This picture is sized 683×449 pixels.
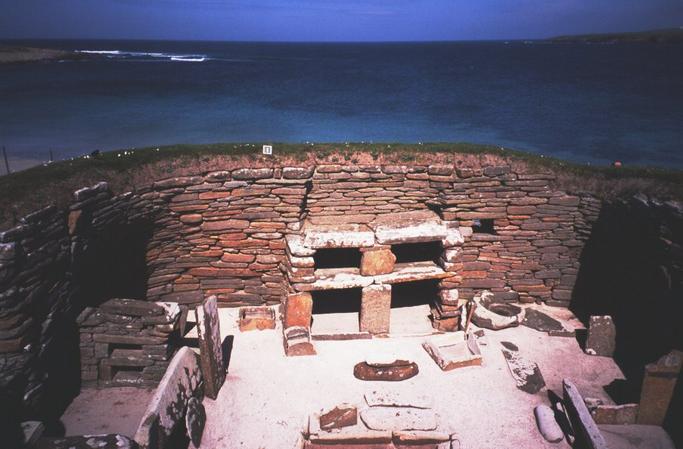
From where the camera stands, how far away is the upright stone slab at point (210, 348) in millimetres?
5520

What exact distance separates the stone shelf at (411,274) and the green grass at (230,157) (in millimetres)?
1970

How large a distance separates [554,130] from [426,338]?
26.1 m

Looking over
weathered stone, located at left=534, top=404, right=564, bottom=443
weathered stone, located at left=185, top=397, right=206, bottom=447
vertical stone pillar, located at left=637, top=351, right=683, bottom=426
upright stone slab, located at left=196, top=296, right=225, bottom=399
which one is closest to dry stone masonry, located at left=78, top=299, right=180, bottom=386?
upright stone slab, located at left=196, top=296, right=225, bottom=399

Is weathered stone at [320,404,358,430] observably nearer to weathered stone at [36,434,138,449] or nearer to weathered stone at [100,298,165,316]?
weathered stone at [36,434,138,449]

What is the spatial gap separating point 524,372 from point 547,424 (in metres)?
0.98

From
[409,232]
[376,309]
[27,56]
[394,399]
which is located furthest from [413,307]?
[27,56]

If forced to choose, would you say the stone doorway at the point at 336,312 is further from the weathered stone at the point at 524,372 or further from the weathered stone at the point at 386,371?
the weathered stone at the point at 524,372

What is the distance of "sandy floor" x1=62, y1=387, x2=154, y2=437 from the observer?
17.1ft

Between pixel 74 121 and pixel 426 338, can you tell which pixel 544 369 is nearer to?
pixel 426 338

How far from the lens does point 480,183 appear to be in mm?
7352

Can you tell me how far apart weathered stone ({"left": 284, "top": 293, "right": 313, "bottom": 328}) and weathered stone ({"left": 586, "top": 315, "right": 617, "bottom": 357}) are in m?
4.27

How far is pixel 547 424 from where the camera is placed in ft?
17.2

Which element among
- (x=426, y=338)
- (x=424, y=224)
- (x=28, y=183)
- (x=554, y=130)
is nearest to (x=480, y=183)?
(x=424, y=224)

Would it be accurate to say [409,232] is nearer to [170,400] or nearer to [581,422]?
[581,422]
